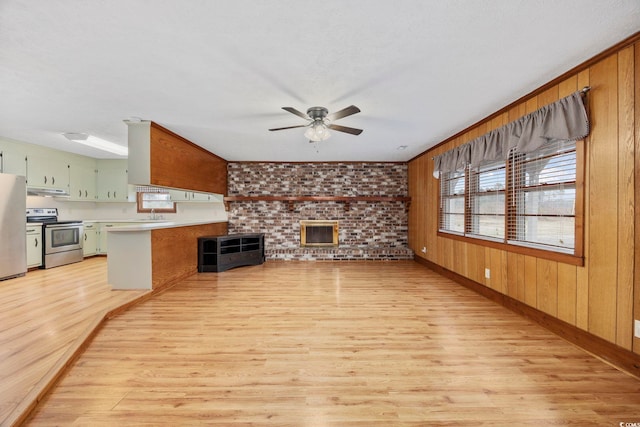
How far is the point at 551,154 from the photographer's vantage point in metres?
2.44

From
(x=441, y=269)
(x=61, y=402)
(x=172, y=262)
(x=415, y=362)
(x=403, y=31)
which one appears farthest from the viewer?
(x=441, y=269)

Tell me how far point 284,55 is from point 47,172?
5739mm

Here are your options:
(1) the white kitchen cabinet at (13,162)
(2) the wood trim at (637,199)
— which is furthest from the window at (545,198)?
(1) the white kitchen cabinet at (13,162)

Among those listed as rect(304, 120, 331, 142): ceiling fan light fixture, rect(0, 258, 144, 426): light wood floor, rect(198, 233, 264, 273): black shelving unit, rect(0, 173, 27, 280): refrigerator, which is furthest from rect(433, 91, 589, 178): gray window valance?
rect(0, 173, 27, 280): refrigerator

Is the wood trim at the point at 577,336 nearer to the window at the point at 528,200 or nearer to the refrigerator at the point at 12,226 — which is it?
the window at the point at 528,200

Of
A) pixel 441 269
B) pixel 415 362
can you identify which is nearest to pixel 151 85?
pixel 415 362

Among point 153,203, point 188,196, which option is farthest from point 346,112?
point 153,203

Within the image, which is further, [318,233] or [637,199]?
[318,233]

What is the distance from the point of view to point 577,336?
214 cm

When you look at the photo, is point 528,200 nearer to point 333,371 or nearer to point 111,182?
point 333,371

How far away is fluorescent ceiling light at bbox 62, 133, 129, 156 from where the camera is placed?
12.7 ft

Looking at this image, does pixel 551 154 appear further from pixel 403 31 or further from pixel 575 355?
pixel 403 31

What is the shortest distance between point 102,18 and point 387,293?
3.78 m

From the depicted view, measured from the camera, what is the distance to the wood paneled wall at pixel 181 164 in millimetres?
3459
